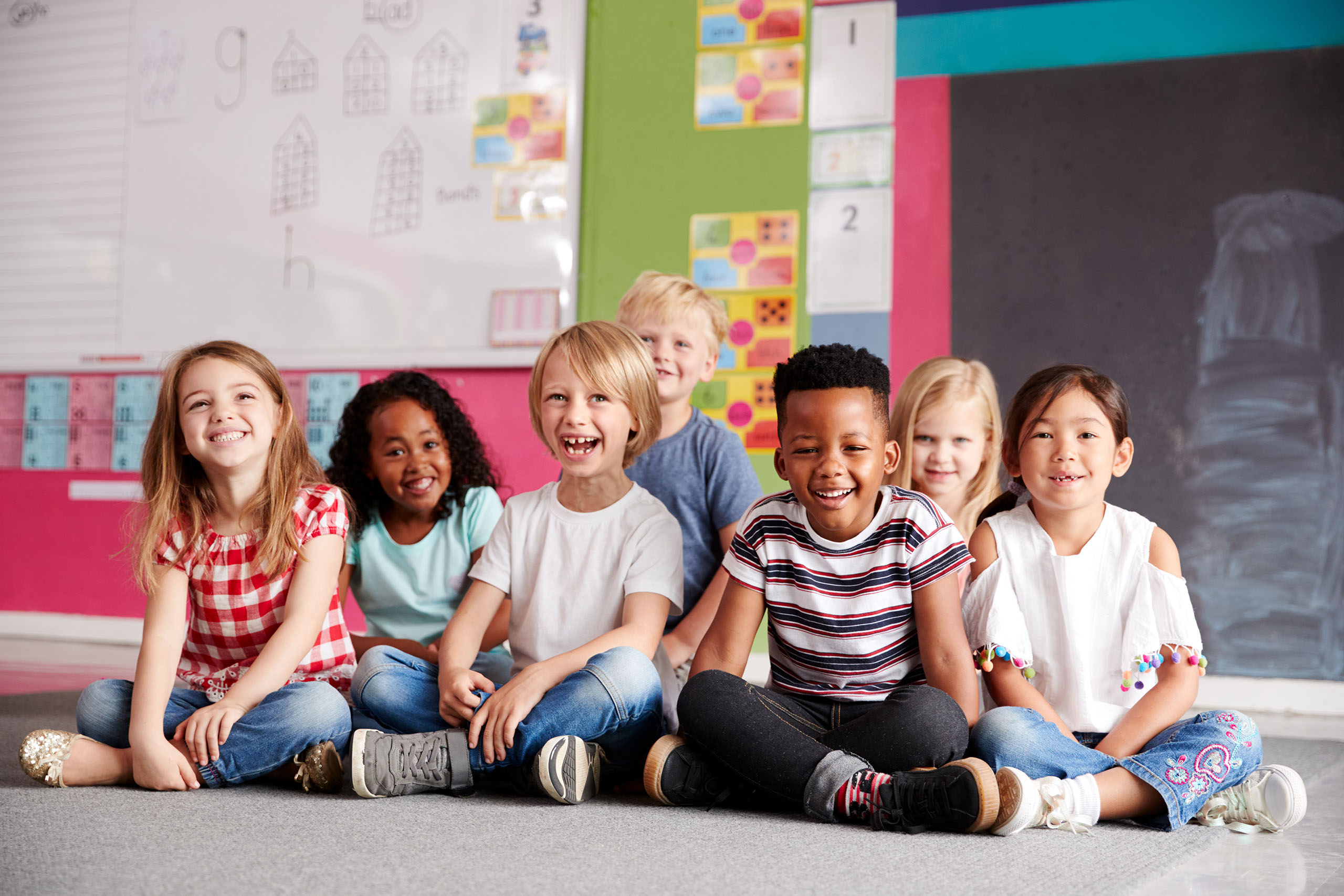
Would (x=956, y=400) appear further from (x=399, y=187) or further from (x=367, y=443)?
(x=399, y=187)

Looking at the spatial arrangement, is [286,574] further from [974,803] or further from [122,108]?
[122,108]

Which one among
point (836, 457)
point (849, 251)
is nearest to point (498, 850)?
point (836, 457)

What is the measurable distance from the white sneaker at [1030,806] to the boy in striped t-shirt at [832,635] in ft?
0.21

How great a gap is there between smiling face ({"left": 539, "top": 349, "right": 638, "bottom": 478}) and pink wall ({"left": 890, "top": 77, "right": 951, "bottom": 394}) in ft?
3.89

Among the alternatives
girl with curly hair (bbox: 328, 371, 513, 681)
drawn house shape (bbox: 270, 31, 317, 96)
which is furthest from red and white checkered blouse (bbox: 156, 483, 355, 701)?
drawn house shape (bbox: 270, 31, 317, 96)

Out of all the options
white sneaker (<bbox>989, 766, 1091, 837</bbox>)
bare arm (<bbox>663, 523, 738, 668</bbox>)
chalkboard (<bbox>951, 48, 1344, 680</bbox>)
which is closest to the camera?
white sneaker (<bbox>989, 766, 1091, 837</bbox>)

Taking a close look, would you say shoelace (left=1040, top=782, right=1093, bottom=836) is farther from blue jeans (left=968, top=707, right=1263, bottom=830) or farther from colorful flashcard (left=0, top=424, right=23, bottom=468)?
colorful flashcard (left=0, top=424, right=23, bottom=468)

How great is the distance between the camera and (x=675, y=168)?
2.59 meters

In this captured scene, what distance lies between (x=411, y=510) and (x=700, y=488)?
0.46 m

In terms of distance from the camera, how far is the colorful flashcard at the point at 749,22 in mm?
2514

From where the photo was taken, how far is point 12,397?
3.07 metres

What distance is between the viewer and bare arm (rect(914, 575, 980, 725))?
3.67 feet

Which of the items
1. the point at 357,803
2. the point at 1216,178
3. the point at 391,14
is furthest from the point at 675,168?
the point at 357,803

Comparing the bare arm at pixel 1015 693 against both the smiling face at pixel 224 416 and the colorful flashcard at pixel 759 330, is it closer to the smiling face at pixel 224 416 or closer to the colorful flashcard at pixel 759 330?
the smiling face at pixel 224 416
